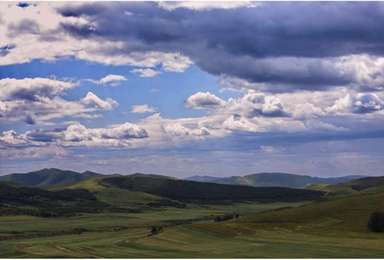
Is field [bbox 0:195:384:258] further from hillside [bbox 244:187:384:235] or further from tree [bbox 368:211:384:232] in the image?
tree [bbox 368:211:384:232]

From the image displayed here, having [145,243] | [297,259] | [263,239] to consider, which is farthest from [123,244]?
[297,259]

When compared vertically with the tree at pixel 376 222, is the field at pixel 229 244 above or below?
below

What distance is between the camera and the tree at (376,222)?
166m

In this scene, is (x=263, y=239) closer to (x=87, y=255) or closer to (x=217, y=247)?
(x=217, y=247)

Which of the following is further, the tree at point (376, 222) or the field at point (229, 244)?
the tree at point (376, 222)

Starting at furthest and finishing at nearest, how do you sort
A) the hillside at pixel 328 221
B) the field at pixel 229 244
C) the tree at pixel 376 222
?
the hillside at pixel 328 221, the tree at pixel 376 222, the field at pixel 229 244

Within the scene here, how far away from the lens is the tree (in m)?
166

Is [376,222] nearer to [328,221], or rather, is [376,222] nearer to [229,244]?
[328,221]

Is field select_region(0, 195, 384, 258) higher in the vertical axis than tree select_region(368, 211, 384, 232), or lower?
lower

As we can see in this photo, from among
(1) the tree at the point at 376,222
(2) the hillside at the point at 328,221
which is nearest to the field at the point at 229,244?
(2) the hillside at the point at 328,221

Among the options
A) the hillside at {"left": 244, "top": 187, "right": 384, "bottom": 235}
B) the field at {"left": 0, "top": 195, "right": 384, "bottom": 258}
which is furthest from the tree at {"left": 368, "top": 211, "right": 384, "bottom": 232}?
the field at {"left": 0, "top": 195, "right": 384, "bottom": 258}

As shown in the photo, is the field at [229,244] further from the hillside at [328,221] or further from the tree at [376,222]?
the tree at [376,222]

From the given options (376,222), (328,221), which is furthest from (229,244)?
(328,221)

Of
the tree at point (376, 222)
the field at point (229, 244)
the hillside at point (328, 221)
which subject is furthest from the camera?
the hillside at point (328, 221)
